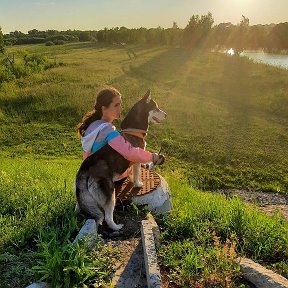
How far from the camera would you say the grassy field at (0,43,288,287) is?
20.5ft

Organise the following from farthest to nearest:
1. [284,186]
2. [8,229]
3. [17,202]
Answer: [284,186] < [17,202] < [8,229]

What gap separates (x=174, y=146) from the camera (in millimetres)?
20703

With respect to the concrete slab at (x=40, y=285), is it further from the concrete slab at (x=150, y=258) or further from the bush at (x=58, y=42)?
the bush at (x=58, y=42)

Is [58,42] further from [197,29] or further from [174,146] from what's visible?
[174,146]

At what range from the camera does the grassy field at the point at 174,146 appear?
20.5ft

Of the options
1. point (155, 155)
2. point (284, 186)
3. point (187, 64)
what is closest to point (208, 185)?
point (284, 186)

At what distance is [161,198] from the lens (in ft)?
25.5

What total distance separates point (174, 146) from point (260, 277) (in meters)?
15.6

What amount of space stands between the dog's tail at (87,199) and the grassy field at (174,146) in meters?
0.33

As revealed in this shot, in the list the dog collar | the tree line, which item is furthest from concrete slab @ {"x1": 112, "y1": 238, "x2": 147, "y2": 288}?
the tree line

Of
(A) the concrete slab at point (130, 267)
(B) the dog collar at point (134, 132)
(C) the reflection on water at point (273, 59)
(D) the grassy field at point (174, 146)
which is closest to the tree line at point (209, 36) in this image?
(C) the reflection on water at point (273, 59)

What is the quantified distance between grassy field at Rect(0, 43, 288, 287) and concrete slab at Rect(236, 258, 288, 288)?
29cm

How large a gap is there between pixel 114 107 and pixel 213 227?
257 cm

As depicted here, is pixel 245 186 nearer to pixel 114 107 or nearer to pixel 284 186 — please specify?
pixel 284 186
